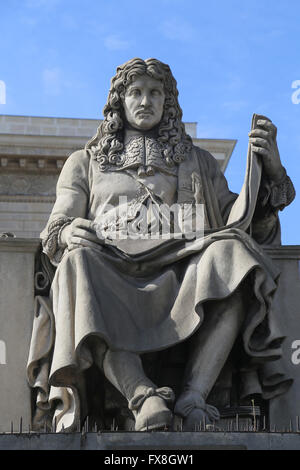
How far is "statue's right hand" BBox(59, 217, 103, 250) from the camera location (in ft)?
38.5

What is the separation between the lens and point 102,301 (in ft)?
37.4

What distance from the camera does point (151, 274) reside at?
468 inches

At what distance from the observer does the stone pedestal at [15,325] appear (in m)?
12.0

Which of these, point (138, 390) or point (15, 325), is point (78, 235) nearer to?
point (15, 325)

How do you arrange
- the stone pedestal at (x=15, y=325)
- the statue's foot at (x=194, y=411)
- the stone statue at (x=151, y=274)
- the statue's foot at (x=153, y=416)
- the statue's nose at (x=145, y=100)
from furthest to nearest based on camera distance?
the statue's nose at (x=145, y=100) → the stone pedestal at (x=15, y=325) → the stone statue at (x=151, y=274) → the statue's foot at (x=194, y=411) → the statue's foot at (x=153, y=416)

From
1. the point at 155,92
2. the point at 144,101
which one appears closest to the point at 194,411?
the point at 144,101

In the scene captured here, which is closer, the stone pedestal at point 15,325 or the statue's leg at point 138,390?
the statue's leg at point 138,390

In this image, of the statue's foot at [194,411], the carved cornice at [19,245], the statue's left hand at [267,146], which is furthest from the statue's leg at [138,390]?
the statue's left hand at [267,146]

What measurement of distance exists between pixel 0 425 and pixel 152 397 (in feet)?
5.28

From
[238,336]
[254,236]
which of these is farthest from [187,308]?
[254,236]

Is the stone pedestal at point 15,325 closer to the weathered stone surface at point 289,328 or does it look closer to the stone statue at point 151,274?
the stone statue at point 151,274

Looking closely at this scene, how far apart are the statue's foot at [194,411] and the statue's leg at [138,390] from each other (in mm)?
143

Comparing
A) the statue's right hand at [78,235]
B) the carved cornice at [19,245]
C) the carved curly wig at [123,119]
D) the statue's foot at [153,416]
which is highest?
the carved curly wig at [123,119]
